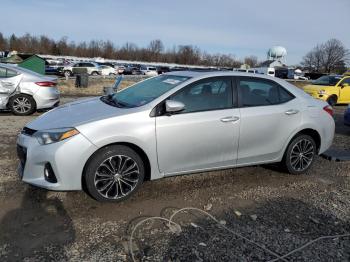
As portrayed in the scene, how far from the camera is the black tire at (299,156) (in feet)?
17.8

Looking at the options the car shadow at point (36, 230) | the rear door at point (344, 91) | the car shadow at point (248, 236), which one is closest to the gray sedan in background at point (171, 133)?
the car shadow at point (36, 230)

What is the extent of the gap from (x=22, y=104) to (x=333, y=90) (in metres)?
12.6

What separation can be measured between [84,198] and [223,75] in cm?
246

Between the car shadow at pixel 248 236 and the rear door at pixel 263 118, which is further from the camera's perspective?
the rear door at pixel 263 118

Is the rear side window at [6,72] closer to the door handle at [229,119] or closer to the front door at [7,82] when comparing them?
the front door at [7,82]

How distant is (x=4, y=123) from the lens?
8.62m

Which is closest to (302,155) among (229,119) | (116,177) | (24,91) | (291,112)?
(291,112)

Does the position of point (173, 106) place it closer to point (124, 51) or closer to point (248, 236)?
point (248, 236)

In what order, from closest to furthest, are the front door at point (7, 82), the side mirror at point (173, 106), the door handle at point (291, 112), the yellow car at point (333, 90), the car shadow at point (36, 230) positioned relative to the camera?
the car shadow at point (36, 230) → the side mirror at point (173, 106) → the door handle at point (291, 112) → the front door at point (7, 82) → the yellow car at point (333, 90)

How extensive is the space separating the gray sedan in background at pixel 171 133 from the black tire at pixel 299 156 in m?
0.02

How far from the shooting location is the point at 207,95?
15.6ft

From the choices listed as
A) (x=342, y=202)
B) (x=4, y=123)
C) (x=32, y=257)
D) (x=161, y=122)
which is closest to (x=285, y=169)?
(x=342, y=202)

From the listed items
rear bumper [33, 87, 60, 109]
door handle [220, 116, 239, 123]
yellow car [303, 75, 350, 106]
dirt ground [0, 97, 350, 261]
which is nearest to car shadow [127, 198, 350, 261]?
dirt ground [0, 97, 350, 261]

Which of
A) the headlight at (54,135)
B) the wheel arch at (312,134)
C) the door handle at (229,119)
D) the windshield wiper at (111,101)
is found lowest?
the wheel arch at (312,134)
